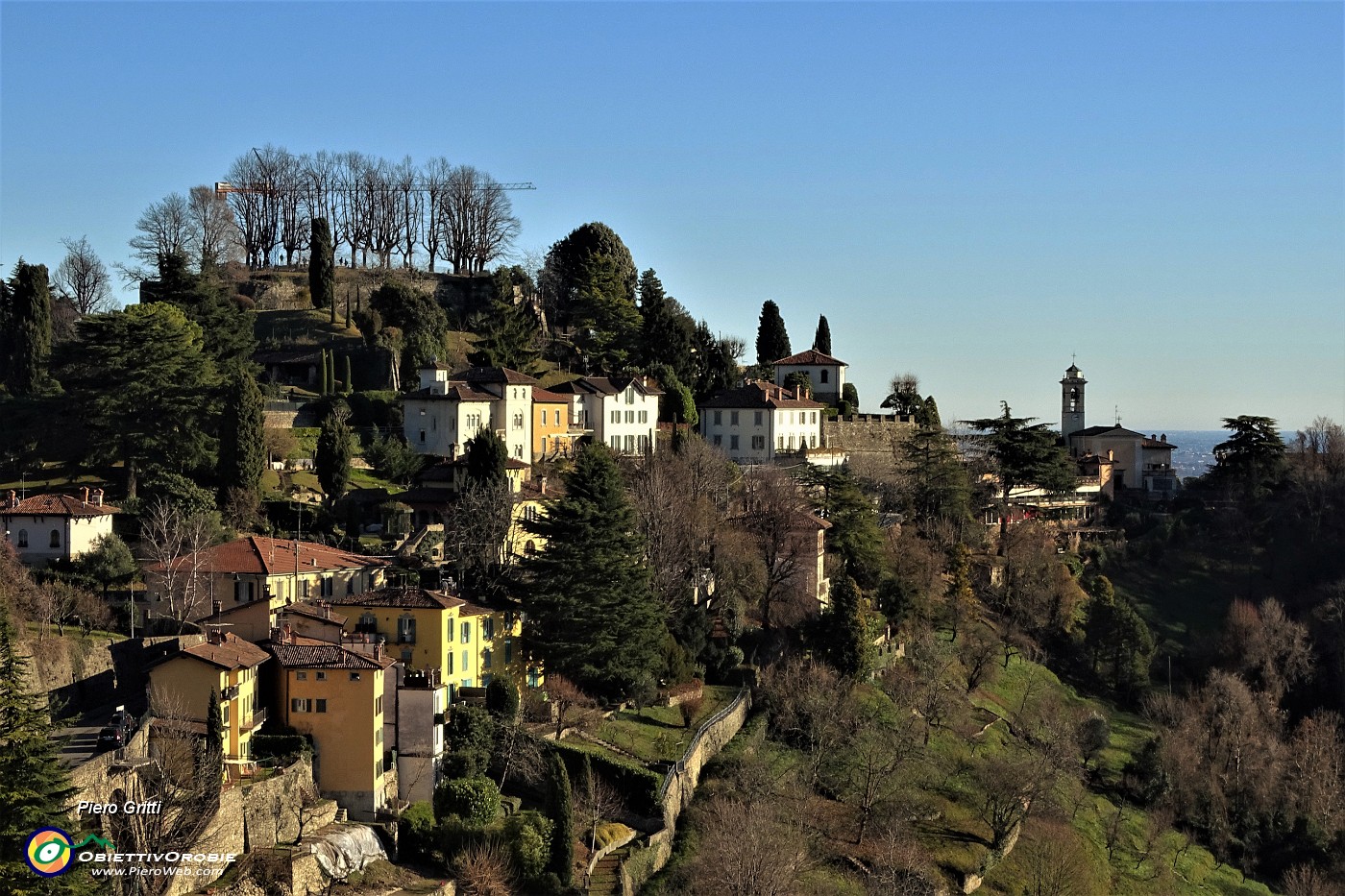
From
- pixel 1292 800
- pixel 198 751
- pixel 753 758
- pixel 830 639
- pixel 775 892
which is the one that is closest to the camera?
pixel 198 751

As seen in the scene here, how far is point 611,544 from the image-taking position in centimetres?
4897

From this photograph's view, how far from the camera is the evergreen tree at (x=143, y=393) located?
2180 inches

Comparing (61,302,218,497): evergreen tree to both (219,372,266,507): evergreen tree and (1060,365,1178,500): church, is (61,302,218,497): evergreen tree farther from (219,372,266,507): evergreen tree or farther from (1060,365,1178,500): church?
(1060,365,1178,500): church

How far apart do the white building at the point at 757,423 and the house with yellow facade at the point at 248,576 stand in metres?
32.3

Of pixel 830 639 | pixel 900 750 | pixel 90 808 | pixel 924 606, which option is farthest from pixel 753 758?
pixel 90 808

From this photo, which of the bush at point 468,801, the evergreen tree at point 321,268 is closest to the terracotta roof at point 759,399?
the evergreen tree at point 321,268

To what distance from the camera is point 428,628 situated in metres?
43.2

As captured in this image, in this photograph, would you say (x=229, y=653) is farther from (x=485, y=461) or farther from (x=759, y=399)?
(x=759, y=399)

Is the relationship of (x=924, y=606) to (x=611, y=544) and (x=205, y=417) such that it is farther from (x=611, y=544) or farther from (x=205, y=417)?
(x=205, y=417)

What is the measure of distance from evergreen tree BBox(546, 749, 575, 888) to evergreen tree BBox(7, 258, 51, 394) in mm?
36793

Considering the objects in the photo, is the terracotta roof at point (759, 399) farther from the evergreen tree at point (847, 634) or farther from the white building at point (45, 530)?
the white building at point (45, 530)

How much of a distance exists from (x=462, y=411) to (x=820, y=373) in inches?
1091

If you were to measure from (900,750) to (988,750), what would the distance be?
717 centimetres

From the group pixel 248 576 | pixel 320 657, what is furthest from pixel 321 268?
pixel 320 657
